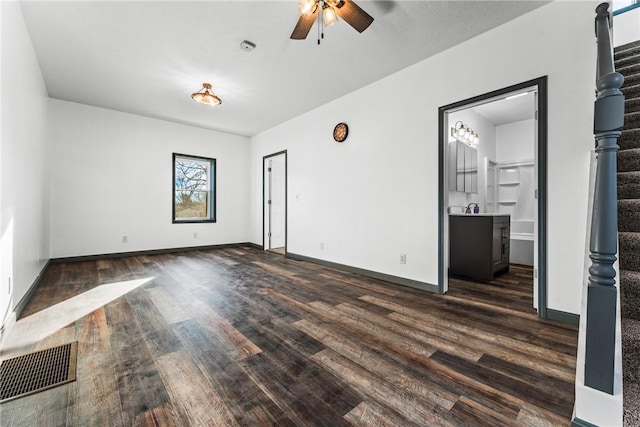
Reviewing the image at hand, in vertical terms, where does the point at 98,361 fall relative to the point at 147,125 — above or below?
below

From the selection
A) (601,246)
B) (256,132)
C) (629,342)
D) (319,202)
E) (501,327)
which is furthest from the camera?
(256,132)

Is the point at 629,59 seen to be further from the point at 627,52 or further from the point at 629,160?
the point at 629,160

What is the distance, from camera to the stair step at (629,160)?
1.83 m

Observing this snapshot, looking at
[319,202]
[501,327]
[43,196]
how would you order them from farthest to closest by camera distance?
[319,202]
[43,196]
[501,327]

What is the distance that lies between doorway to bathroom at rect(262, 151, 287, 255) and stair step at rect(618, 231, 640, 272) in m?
5.26

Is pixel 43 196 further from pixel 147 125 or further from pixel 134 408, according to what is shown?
pixel 134 408

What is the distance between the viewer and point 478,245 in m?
3.62

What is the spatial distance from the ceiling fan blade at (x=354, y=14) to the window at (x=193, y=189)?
16.0ft

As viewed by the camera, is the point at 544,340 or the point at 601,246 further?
the point at 544,340

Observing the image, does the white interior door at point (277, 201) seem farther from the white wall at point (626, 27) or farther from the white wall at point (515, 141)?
the white wall at point (626, 27)

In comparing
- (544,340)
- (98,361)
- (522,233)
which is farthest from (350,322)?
(522,233)

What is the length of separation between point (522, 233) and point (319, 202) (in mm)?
3762

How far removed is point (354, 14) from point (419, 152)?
1.65 meters

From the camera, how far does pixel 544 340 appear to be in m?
1.95
